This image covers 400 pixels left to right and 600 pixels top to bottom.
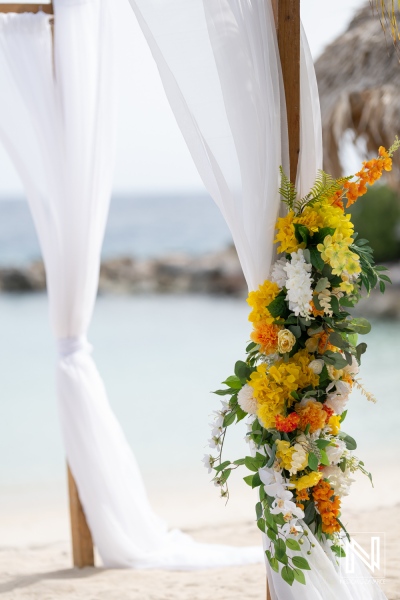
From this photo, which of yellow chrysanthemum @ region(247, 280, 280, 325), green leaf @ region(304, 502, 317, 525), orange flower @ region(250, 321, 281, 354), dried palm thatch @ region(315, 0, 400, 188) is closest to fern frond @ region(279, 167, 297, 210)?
yellow chrysanthemum @ region(247, 280, 280, 325)

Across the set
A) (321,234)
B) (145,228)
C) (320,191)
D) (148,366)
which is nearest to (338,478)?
(321,234)

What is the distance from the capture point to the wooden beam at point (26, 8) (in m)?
3.06

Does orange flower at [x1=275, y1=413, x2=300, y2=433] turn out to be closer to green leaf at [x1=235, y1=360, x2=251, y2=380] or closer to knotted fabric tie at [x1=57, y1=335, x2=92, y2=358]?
green leaf at [x1=235, y1=360, x2=251, y2=380]

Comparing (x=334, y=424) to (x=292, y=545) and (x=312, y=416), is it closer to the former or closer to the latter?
(x=312, y=416)

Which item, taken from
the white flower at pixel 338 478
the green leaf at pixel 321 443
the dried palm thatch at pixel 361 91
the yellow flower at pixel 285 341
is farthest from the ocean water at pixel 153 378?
the yellow flower at pixel 285 341

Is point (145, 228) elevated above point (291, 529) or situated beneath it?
elevated above

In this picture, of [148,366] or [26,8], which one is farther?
[148,366]

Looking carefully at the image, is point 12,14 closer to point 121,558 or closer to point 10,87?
point 10,87

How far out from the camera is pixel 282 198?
2287 millimetres

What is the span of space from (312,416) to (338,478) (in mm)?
209

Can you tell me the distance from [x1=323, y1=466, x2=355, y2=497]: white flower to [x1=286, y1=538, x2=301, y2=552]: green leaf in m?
0.21

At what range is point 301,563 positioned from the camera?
2.15m

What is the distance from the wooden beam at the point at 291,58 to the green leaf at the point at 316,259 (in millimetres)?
285

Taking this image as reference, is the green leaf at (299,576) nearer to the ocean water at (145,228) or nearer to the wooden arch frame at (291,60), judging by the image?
the wooden arch frame at (291,60)
